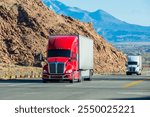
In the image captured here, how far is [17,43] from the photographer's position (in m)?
112

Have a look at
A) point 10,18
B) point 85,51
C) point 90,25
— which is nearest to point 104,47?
point 90,25

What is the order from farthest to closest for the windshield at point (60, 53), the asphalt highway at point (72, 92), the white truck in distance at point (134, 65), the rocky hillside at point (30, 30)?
the rocky hillside at point (30, 30)
the white truck in distance at point (134, 65)
the windshield at point (60, 53)
the asphalt highway at point (72, 92)

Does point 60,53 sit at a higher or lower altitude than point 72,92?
higher

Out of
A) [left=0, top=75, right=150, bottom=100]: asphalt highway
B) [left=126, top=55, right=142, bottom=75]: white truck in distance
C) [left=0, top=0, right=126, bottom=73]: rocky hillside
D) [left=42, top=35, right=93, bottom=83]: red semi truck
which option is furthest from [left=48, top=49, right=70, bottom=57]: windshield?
[left=0, top=0, right=126, bottom=73]: rocky hillside

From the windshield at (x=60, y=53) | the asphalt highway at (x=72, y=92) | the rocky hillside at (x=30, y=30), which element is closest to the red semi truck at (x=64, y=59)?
the windshield at (x=60, y=53)

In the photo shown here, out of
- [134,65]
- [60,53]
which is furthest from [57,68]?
[134,65]

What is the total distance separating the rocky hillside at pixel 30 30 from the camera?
111 metres

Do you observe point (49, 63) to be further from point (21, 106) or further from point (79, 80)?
point (21, 106)

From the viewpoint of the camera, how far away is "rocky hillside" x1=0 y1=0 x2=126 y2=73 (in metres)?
111

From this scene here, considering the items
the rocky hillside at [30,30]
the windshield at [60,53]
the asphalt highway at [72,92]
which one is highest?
the rocky hillside at [30,30]

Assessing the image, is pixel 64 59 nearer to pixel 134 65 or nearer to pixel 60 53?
pixel 60 53

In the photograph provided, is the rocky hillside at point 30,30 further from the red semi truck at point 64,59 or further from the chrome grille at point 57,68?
the chrome grille at point 57,68

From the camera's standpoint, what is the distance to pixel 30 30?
116 m

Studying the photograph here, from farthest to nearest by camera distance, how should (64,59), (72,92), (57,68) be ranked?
(64,59), (57,68), (72,92)
